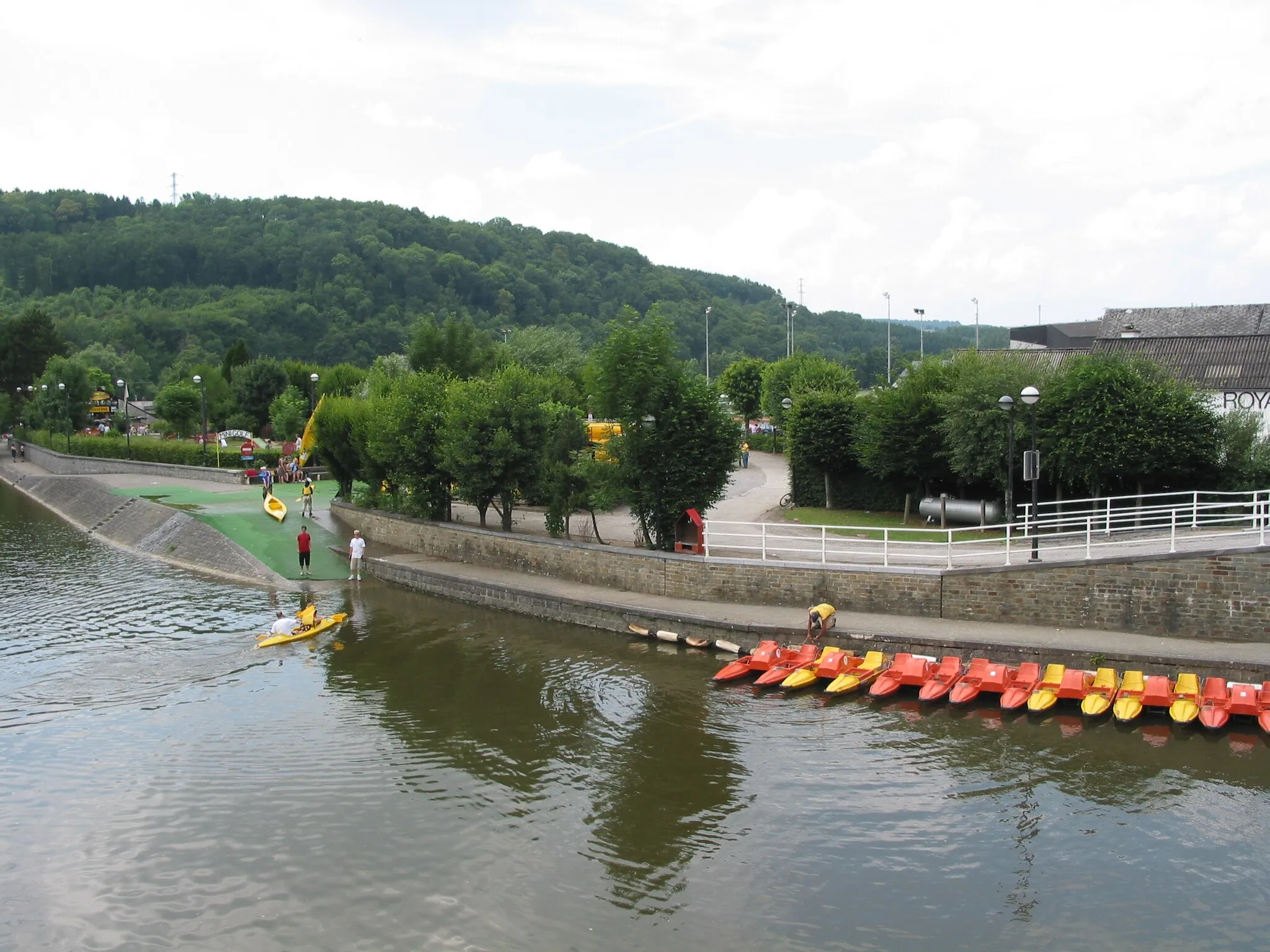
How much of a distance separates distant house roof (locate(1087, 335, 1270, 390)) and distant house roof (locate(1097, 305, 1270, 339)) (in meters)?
8.27

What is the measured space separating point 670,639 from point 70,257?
154120 mm

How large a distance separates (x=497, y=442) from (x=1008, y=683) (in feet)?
51.3

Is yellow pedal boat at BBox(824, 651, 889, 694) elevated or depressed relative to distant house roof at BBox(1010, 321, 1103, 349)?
depressed

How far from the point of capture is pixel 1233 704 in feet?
52.0

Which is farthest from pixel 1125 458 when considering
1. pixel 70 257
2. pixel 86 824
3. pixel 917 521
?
pixel 70 257

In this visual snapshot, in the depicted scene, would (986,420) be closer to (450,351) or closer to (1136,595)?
(1136,595)

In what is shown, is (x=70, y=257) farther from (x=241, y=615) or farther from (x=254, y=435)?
(x=241, y=615)

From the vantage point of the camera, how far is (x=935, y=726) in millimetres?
16656

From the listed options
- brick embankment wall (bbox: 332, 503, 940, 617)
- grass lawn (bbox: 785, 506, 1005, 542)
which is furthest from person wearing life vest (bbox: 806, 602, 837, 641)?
grass lawn (bbox: 785, 506, 1005, 542)

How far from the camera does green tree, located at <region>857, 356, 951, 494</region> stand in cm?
3014

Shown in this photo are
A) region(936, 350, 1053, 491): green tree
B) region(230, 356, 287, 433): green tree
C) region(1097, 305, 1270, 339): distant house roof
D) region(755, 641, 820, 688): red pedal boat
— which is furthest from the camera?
region(230, 356, 287, 433): green tree

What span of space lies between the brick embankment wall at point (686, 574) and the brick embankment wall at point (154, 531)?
4.78m

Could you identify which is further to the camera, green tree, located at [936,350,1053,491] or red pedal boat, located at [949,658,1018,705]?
green tree, located at [936,350,1053,491]

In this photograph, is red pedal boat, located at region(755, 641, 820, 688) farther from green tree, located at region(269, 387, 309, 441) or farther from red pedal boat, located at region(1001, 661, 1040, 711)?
green tree, located at region(269, 387, 309, 441)
